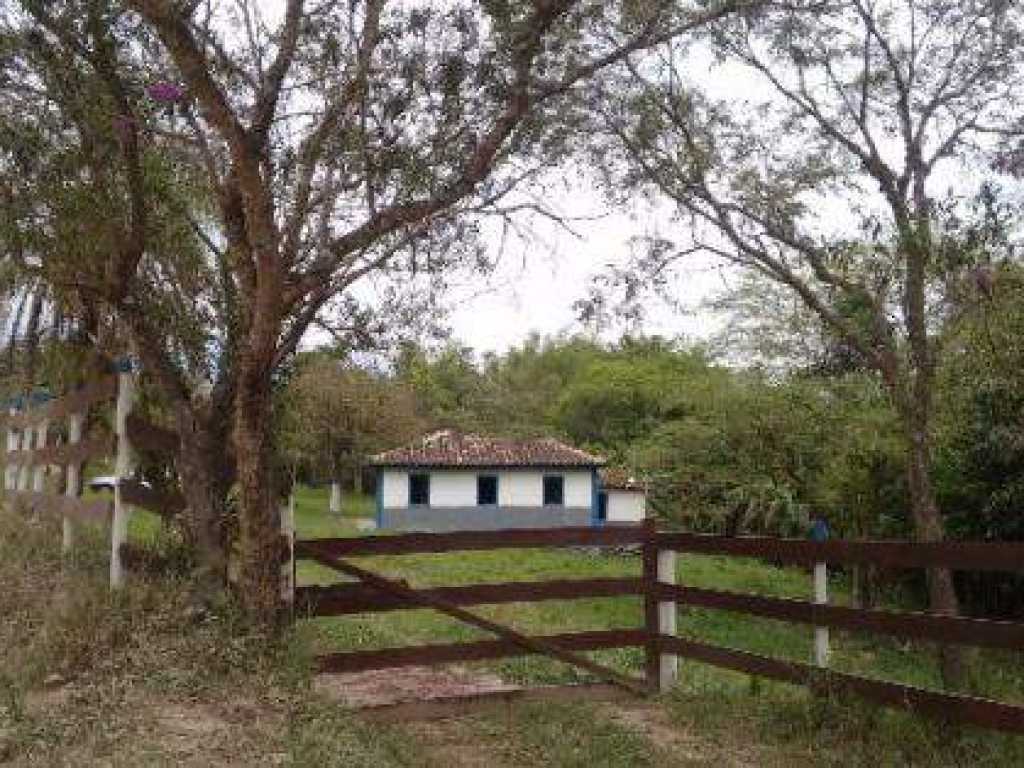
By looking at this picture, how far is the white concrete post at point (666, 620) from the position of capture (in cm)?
868

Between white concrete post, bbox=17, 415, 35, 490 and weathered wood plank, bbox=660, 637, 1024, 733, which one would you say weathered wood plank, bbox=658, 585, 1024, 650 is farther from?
white concrete post, bbox=17, 415, 35, 490

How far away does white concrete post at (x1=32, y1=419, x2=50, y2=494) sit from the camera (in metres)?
12.3

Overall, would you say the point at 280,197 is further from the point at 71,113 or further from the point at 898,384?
the point at 898,384

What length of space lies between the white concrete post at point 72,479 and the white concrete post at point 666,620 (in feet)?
17.7

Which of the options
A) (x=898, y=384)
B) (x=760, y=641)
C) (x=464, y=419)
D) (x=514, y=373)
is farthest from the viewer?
(x=514, y=373)

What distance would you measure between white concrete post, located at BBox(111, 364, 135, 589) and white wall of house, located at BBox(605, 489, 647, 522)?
37.4m

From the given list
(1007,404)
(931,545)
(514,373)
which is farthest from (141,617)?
(514,373)

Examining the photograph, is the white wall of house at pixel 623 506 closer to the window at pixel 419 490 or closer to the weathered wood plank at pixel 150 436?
the window at pixel 419 490

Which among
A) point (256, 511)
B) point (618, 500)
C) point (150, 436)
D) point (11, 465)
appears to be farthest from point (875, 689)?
point (618, 500)

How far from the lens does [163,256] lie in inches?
398

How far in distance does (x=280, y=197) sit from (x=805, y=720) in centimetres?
542

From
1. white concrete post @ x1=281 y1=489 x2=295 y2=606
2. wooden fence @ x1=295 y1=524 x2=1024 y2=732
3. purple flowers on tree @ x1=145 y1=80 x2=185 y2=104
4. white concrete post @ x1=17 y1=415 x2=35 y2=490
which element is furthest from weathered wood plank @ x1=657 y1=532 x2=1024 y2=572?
white concrete post @ x1=17 y1=415 x2=35 y2=490

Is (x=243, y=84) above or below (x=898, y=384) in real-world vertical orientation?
above

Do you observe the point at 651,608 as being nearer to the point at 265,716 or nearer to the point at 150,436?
the point at 265,716
